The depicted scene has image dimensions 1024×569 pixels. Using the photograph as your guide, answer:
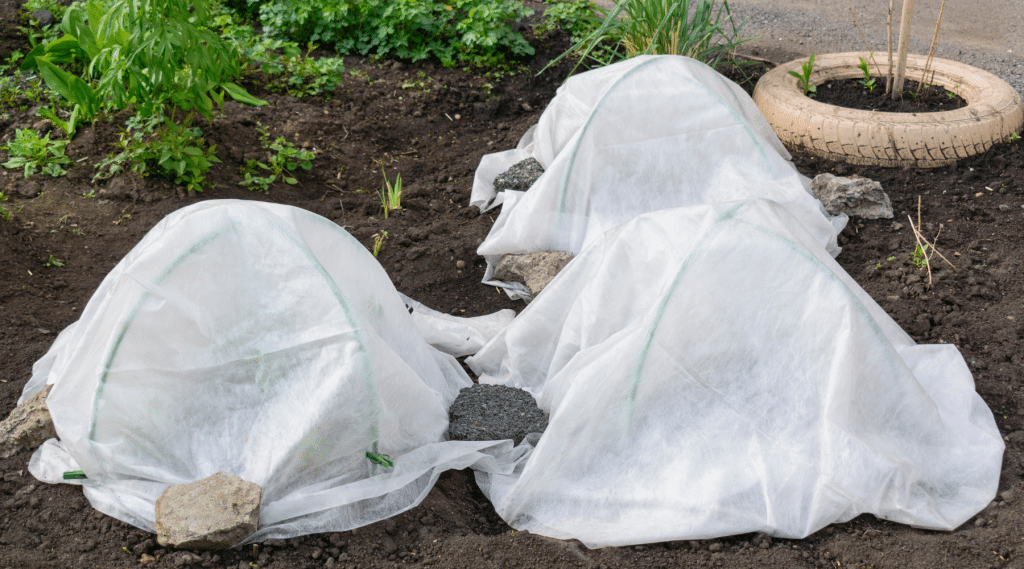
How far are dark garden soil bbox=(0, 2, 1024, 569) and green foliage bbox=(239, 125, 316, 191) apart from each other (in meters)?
0.05

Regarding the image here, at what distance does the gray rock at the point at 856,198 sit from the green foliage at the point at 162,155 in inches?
105

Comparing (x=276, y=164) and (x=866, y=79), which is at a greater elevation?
(x=866, y=79)

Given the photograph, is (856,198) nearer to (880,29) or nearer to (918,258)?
(918,258)

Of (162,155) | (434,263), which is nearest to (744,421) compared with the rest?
(434,263)

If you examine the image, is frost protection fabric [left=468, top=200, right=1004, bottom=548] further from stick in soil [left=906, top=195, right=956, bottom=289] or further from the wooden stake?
the wooden stake

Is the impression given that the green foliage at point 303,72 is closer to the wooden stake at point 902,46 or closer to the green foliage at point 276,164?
the green foliage at point 276,164

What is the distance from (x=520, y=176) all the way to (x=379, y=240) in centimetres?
74

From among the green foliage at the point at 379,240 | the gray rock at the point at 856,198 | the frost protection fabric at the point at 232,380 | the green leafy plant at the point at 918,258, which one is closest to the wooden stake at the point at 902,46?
the gray rock at the point at 856,198

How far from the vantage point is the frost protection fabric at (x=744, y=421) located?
188 centimetres

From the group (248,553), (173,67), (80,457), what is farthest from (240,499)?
(173,67)

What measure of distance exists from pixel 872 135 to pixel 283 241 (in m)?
2.74

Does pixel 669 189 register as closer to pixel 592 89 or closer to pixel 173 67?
pixel 592 89

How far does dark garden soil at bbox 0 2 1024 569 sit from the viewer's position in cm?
183

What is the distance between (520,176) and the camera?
139 inches
